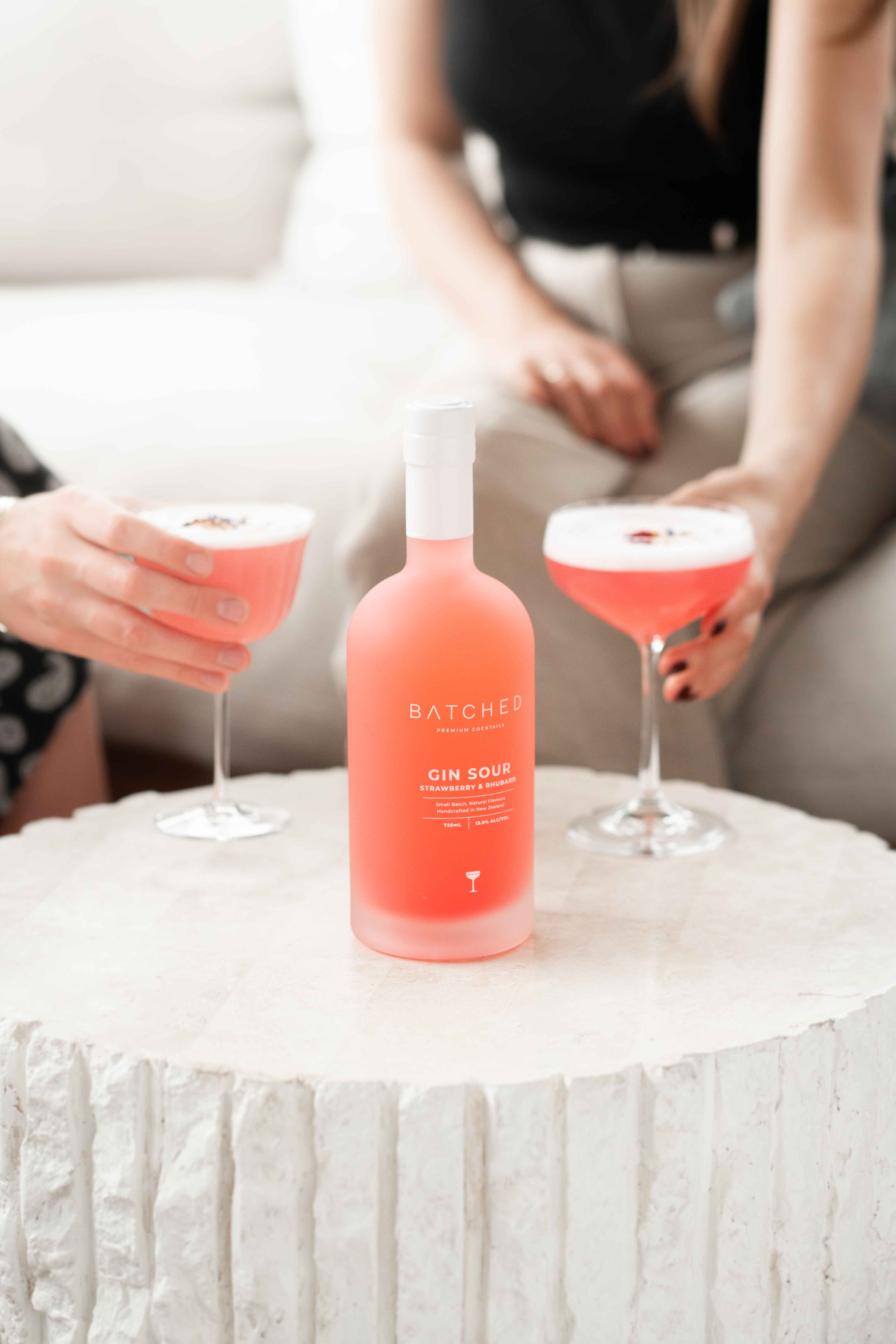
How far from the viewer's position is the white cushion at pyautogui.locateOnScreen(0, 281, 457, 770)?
1.66 m

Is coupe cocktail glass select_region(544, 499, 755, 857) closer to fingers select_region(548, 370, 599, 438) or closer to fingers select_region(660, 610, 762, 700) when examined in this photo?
fingers select_region(660, 610, 762, 700)

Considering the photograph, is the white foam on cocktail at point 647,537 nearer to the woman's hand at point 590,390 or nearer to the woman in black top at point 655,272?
the woman in black top at point 655,272

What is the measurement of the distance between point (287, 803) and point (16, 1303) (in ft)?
1.20

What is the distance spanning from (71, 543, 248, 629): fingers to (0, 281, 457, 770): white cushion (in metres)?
0.56

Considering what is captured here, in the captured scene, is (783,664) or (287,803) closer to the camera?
(287,803)

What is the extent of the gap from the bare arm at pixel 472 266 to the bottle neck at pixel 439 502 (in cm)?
85

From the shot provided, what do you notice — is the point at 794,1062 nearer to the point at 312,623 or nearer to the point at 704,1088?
the point at 704,1088

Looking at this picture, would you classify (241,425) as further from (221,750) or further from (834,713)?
(221,750)

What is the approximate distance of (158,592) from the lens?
874 mm

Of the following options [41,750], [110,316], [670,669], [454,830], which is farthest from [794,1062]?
[110,316]

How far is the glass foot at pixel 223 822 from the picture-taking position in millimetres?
953

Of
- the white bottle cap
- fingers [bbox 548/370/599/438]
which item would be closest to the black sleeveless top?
fingers [bbox 548/370/599/438]

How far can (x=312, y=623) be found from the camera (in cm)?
163

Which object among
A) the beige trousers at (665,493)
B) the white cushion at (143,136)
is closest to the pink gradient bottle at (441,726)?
the beige trousers at (665,493)
